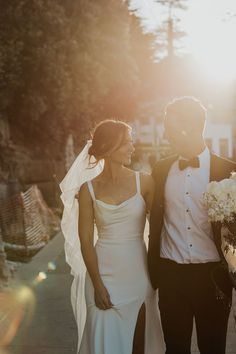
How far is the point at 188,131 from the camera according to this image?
3.93 metres

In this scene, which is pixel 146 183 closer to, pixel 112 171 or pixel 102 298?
pixel 112 171

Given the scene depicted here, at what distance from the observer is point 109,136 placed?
3.91m

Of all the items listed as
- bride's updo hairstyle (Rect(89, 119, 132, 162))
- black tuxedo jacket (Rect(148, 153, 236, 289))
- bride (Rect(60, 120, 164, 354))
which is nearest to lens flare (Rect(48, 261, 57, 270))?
bride (Rect(60, 120, 164, 354))

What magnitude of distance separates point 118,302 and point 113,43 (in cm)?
1987

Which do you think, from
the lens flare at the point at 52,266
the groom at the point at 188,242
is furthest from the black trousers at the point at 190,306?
the lens flare at the point at 52,266

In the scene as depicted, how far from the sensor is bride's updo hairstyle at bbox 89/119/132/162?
154 inches

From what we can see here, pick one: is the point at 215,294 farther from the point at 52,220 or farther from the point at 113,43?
the point at 113,43

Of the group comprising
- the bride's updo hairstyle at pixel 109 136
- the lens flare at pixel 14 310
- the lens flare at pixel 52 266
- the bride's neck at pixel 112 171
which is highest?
the bride's updo hairstyle at pixel 109 136

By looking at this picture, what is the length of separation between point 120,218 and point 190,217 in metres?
0.45

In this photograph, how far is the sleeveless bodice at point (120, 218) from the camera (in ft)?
12.9

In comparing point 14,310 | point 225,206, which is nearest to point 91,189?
point 225,206

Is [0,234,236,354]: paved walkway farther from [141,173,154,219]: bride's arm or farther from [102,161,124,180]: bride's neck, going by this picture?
[102,161,124,180]: bride's neck

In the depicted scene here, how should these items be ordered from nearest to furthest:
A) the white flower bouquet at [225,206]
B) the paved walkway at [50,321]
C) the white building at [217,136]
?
the white flower bouquet at [225,206]
the paved walkway at [50,321]
the white building at [217,136]

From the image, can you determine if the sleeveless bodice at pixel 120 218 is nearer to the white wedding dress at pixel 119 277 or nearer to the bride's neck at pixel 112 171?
the white wedding dress at pixel 119 277
